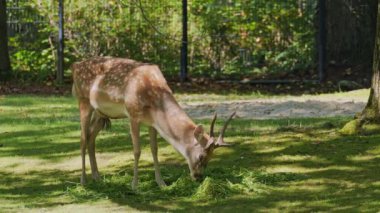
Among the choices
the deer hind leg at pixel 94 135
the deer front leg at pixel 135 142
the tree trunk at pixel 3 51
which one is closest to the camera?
the deer front leg at pixel 135 142

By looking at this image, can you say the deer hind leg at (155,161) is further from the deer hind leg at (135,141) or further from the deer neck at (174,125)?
the deer neck at (174,125)

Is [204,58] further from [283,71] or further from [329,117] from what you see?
[329,117]

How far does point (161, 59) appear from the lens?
1991 centimetres

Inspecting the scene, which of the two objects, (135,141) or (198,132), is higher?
(198,132)

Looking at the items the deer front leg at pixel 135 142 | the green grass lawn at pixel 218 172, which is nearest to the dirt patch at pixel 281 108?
the green grass lawn at pixel 218 172

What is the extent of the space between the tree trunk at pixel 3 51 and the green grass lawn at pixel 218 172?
643 centimetres

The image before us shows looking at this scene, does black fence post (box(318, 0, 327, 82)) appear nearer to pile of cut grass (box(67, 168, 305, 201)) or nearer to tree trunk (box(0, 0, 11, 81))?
tree trunk (box(0, 0, 11, 81))

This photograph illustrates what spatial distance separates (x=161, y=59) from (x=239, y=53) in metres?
1.74

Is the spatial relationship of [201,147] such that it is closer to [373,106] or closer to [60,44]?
[373,106]

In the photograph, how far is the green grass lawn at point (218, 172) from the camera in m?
8.00

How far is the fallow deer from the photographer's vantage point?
8008 millimetres

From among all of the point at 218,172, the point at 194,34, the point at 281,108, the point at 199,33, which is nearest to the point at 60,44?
the point at 194,34

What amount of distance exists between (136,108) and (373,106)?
132 inches

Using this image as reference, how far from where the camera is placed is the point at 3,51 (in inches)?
757
